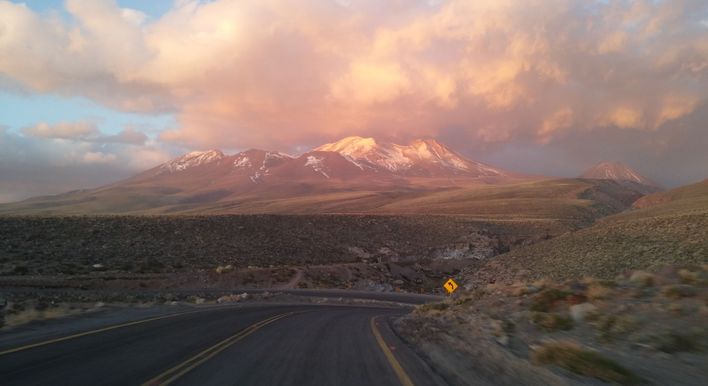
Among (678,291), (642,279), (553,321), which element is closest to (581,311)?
(553,321)

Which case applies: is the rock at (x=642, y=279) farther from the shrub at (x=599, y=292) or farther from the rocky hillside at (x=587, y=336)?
the shrub at (x=599, y=292)

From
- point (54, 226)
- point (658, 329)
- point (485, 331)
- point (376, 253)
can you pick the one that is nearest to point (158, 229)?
point (54, 226)

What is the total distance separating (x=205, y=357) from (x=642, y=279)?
11087 mm

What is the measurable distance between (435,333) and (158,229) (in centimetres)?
6047

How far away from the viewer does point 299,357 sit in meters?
11.2

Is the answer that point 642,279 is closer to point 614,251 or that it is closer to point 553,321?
point 553,321

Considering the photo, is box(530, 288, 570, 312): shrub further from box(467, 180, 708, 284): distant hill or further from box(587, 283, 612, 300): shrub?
box(467, 180, 708, 284): distant hill

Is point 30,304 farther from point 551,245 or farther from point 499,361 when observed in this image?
point 551,245

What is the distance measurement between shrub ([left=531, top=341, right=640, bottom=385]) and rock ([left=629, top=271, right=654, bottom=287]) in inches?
166

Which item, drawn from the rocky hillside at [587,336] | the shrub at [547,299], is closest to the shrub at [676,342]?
the rocky hillside at [587,336]

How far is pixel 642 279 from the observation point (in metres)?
12.4

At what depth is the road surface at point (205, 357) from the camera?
8.78 metres

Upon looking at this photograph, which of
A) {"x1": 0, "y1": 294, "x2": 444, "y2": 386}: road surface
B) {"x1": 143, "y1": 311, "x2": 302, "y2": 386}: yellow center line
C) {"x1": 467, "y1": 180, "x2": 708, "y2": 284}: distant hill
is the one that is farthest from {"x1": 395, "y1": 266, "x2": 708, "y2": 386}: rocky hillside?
{"x1": 467, "y1": 180, "x2": 708, "y2": 284}: distant hill

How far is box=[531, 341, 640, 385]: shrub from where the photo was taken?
24.4 feet
